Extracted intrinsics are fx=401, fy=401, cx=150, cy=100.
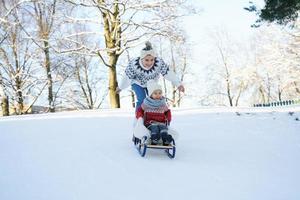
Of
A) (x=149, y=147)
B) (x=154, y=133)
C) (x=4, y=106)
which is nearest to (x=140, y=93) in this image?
(x=154, y=133)

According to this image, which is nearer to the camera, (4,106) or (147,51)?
(147,51)

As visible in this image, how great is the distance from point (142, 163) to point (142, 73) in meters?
1.72

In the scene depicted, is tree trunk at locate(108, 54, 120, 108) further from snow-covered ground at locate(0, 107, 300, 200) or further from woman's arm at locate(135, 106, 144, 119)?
woman's arm at locate(135, 106, 144, 119)

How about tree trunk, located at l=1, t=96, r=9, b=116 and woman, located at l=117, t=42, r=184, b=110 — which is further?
tree trunk, located at l=1, t=96, r=9, b=116

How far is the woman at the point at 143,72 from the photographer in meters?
6.26

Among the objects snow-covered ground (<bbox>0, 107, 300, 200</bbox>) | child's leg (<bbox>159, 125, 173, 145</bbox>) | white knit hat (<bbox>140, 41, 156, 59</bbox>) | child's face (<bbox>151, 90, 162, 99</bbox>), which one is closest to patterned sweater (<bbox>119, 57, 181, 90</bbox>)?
white knit hat (<bbox>140, 41, 156, 59</bbox>)

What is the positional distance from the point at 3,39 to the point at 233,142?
19.2 metres

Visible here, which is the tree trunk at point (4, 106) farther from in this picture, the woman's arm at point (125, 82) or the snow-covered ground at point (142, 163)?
the woman's arm at point (125, 82)

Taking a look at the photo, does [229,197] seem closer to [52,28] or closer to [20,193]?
[20,193]

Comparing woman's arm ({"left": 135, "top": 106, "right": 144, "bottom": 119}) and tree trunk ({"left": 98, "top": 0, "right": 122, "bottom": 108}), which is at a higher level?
tree trunk ({"left": 98, "top": 0, "right": 122, "bottom": 108})

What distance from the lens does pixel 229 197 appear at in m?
4.02

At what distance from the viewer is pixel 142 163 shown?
16.7ft

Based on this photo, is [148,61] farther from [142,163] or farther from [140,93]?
[142,163]

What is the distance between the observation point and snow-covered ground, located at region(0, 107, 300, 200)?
4020mm
